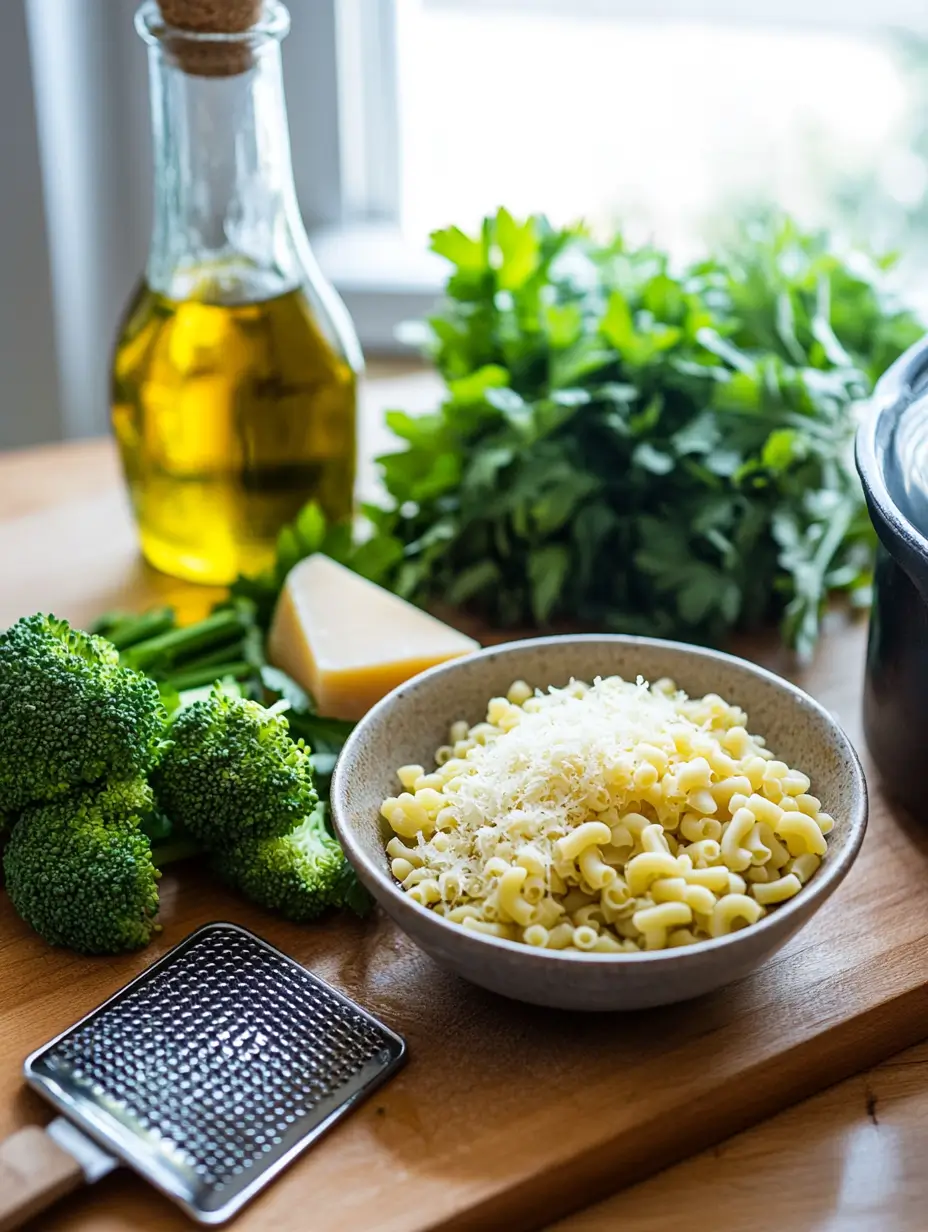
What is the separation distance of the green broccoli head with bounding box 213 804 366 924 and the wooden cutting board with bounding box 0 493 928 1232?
0.08 ft

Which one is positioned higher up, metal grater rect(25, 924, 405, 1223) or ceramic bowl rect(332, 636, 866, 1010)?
ceramic bowl rect(332, 636, 866, 1010)

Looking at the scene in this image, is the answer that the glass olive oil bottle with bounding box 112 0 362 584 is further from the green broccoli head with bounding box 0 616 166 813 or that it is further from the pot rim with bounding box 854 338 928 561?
the pot rim with bounding box 854 338 928 561

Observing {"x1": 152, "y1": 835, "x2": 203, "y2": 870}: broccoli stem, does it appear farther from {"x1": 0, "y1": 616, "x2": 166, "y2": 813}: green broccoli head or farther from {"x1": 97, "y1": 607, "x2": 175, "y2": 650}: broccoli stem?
{"x1": 97, "y1": 607, "x2": 175, "y2": 650}: broccoli stem

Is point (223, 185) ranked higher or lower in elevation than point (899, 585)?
higher

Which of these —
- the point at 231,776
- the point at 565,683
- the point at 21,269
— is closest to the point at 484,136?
the point at 21,269

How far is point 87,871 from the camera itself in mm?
1109

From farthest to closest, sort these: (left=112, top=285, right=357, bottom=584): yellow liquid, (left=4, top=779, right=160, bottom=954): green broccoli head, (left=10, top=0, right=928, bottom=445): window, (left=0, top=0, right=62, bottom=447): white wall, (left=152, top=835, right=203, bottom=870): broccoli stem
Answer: (left=10, top=0, right=928, bottom=445): window < (left=0, top=0, right=62, bottom=447): white wall < (left=112, top=285, right=357, bottom=584): yellow liquid < (left=152, top=835, right=203, bottom=870): broccoli stem < (left=4, top=779, right=160, bottom=954): green broccoli head

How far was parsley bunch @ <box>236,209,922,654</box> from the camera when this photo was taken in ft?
5.07

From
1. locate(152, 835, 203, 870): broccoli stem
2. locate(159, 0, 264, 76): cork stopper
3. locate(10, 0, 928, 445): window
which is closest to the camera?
locate(152, 835, 203, 870): broccoli stem

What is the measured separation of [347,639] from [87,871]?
399 millimetres

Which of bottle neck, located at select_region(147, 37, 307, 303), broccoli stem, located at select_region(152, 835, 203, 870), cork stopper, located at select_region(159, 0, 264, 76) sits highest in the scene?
cork stopper, located at select_region(159, 0, 264, 76)

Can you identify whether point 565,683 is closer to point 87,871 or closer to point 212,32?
point 87,871

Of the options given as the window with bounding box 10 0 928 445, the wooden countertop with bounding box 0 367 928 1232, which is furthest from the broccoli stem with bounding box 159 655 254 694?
the window with bounding box 10 0 928 445

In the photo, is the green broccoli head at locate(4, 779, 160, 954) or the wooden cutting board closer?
the wooden cutting board
